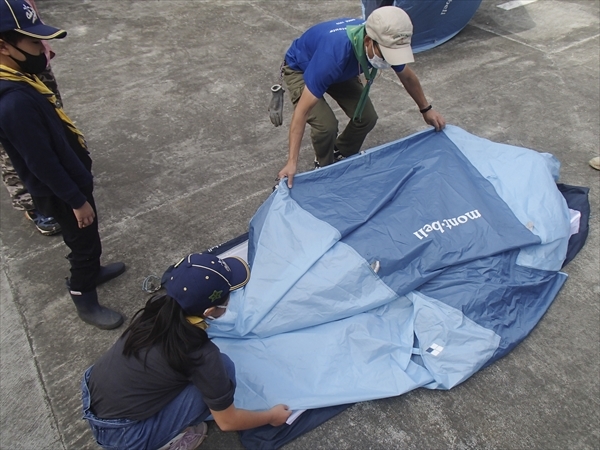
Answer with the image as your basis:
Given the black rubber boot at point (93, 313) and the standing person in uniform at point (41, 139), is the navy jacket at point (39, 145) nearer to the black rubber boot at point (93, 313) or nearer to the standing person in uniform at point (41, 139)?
the standing person in uniform at point (41, 139)

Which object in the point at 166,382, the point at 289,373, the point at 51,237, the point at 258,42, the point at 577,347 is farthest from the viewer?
the point at 258,42

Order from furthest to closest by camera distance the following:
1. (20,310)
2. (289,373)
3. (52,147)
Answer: (20,310) < (289,373) < (52,147)

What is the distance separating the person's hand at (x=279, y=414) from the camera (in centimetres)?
184

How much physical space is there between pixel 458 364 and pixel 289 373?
743 mm

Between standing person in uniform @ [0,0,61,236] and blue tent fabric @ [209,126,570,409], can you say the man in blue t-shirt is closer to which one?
blue tent fabric @ [209,126,570,409]

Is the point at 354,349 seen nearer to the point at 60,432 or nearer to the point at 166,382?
the point at 166,382

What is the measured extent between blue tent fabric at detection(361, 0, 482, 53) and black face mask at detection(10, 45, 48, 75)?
3.79 m

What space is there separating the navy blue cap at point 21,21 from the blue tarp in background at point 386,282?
1.26 meters

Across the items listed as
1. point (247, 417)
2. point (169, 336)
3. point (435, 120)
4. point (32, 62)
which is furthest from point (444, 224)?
point (32, 62)

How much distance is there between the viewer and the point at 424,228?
2391mm

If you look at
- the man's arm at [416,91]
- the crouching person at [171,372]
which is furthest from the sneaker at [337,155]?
the crouching person at [171,372]

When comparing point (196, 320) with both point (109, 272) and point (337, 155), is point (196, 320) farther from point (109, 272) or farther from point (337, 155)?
point (337, 155)

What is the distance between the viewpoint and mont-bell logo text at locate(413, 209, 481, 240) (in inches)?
93.4

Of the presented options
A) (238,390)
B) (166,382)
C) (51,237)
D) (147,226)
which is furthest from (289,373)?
(51,237)
